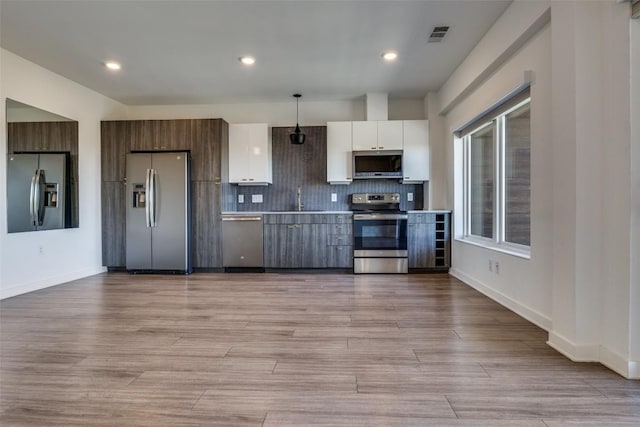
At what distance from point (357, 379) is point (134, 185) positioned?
4.30 metres

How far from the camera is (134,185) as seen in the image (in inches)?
185

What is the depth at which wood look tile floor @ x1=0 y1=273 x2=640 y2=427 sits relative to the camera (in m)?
1.47

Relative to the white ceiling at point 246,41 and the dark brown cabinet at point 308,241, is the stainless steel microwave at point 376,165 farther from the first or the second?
the white ceiling at point 246,41

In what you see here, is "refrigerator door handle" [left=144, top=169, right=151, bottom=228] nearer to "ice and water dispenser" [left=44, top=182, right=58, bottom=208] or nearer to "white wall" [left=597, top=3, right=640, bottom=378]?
"ice and water dispenser" [left=44, top=182, right=58, bottom=208]

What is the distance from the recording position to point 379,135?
4.87 metres

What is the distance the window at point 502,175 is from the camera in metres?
2.98

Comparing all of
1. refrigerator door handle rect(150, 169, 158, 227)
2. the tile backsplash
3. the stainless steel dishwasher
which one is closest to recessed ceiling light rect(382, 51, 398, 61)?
the tile backsplash

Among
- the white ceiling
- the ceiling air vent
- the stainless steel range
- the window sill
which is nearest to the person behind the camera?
the white ceiling

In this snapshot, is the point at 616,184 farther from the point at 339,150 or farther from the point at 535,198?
the point at 339,150

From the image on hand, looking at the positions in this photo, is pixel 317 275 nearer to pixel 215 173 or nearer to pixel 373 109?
pixel 215 173

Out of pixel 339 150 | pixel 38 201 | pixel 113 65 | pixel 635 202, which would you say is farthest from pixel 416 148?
pixel 38 201

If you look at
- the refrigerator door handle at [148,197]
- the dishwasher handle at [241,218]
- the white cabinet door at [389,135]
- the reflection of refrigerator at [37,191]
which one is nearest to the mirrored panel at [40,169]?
the reflection of refrigerator at [37,191]

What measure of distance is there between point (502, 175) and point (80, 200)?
5.24 meters

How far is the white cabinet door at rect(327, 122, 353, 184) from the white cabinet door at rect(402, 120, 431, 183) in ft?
2.68
